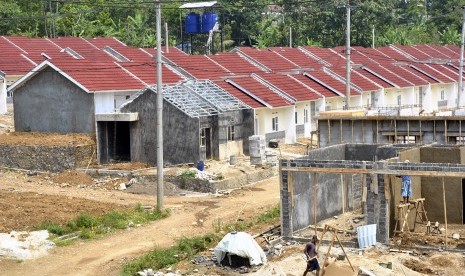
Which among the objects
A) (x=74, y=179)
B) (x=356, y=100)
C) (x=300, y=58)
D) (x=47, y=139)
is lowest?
(x=74, y=179)

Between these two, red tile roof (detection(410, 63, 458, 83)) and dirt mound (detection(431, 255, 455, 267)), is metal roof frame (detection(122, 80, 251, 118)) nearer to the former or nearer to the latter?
dirt mound (detection(431, 255, 455, 267))

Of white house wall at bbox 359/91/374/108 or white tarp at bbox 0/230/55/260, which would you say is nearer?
white tarp at bbox 0/230/55/260

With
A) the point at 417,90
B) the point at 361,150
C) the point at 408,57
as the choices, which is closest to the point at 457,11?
the point at 408,57

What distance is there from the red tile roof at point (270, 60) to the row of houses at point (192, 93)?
0.23 feet

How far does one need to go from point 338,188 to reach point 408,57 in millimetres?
46105

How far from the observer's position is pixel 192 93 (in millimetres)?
41031

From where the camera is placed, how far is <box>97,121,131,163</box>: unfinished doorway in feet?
131

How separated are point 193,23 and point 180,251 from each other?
145ft

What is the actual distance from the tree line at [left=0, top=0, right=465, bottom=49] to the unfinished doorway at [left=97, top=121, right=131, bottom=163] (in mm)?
34457

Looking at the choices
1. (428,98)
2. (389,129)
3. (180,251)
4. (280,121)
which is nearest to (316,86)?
(280,121)

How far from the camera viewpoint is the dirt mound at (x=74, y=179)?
36938 mm

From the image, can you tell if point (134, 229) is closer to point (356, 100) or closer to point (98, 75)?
point (98, 75)

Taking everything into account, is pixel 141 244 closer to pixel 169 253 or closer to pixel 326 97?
pixel 169 253

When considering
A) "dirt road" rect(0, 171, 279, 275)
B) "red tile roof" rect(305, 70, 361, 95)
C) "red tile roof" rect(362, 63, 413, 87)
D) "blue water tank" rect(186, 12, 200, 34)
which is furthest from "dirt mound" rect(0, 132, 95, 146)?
"blue water tank" rect(186, 12, 200, 34)
